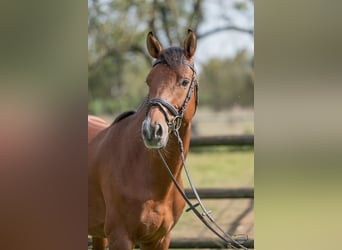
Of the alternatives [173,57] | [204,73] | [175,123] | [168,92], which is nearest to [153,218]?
[175,123]

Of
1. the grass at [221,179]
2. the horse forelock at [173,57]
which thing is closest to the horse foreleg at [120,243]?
the grass at [221,179]

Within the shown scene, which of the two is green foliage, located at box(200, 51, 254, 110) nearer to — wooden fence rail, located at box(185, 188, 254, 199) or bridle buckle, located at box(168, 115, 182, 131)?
wooden fence rail, located at box(185, 188, 254, 199)

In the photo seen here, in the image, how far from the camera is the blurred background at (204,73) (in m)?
2.73

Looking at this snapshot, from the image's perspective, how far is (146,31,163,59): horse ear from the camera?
208cm

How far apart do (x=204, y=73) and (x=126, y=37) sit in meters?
0.65

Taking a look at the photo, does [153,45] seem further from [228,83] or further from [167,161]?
[228,83]

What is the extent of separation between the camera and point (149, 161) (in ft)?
7.14

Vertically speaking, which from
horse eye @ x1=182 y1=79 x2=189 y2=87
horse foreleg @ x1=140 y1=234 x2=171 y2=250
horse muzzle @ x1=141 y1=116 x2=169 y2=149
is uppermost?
horse eye @ x1=182 y1=79 x2=189 y2=87

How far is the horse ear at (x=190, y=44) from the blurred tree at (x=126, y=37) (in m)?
0.68

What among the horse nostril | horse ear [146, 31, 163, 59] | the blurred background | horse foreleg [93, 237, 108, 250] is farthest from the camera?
horse foreleg [93, 237, 108, 250]

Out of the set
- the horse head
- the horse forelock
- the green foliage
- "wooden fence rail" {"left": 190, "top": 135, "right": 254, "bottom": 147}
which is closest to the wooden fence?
"wooden fence rail" {"left": 190, "top": 135, "right": 254, "bottom": 147}
